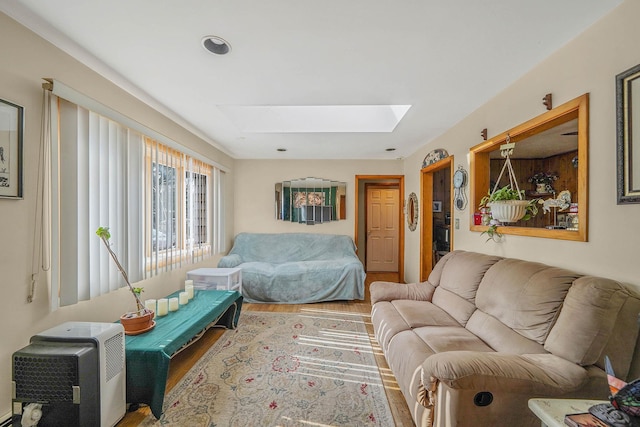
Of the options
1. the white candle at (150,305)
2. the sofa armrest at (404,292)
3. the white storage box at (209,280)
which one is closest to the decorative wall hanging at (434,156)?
the sofa armrest at (404,292)

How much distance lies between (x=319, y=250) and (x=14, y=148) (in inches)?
153

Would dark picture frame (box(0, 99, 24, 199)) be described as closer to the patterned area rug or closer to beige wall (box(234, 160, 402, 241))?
the patterned area rug

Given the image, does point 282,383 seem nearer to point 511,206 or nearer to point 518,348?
point 518,348

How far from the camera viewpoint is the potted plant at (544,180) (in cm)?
436

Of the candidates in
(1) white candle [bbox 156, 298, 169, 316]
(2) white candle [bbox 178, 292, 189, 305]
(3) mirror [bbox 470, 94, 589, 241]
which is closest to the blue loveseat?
(2) white candle [bbox 178, 292, 189, 305]

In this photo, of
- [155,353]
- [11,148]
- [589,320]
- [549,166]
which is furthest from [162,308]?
[549,166]

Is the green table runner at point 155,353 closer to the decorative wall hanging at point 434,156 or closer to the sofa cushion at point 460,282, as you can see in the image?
the sofa cushion at point 460,282

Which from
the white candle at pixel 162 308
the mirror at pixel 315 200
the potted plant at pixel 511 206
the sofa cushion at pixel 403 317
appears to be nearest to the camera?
the potted plant at pixel 511 206

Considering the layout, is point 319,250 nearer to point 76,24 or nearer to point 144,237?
point 144,237

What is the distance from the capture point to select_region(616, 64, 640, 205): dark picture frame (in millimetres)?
1264

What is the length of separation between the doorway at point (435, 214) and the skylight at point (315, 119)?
1035 mm

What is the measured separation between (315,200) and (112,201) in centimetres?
336

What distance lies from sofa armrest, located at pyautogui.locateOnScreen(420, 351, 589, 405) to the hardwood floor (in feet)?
2.38

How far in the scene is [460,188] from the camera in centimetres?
293
